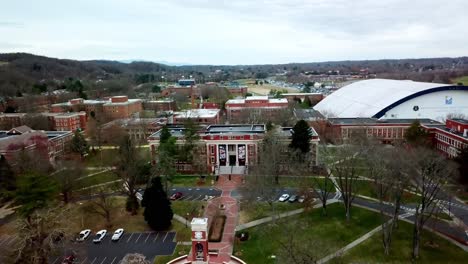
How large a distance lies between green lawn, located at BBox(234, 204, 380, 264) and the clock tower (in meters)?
4.49

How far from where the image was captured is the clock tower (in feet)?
92.2

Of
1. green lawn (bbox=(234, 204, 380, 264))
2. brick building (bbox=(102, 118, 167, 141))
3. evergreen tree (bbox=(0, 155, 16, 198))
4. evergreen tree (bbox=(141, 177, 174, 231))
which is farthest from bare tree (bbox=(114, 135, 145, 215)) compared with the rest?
brick building (bbox=(102, 118, 167, 141))

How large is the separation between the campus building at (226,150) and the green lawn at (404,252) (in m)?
23.3

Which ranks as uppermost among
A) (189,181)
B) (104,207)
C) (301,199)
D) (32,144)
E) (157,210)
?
(32,144)

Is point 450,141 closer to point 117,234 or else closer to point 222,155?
point 222,155

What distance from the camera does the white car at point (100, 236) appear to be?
35.2 metres

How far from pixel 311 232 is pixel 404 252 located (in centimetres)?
819

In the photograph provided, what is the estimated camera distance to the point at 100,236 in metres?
35.9

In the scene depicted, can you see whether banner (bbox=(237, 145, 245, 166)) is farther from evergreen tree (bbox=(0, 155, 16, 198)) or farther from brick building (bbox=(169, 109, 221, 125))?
evergreen tree (bbox=(0, 155, 16, 198))

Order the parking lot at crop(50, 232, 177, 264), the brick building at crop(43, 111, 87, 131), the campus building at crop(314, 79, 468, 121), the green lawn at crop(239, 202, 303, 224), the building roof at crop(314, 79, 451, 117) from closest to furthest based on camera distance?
the parking lot at crop(50, 232, 177, 264)
the green lawn at crop(239, 202, 303, 224)
the campus building at crop(314, 79, 468, 121)
the building roof at crop(314, 79, 451, 117)
the brick building at crop(43, 111, 87, 131)

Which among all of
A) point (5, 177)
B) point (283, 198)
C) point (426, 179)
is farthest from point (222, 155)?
point (426, 179)

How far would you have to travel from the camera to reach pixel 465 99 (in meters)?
76.7

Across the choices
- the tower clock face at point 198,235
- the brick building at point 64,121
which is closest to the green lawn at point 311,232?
the tower clock face at point 198,235

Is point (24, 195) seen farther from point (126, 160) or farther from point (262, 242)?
point (262, 242)
